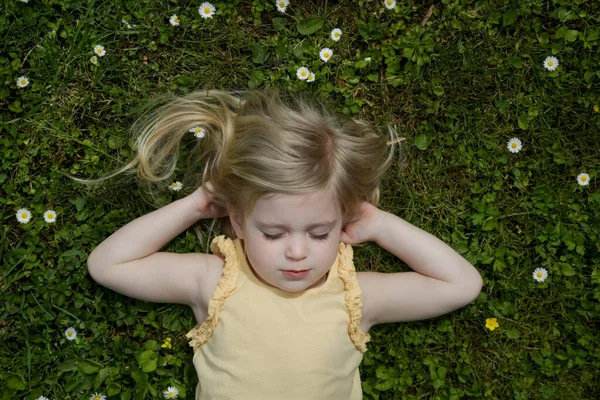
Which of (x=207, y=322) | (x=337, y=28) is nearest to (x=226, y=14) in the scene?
(x=337, y=28)

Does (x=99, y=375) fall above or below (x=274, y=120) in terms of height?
below

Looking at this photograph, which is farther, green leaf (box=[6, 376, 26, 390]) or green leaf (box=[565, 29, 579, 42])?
green leaf (box=[565, 29, 579, 42])

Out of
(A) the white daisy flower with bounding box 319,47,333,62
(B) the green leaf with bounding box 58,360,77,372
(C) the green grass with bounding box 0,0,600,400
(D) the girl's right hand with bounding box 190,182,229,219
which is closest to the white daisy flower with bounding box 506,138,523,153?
(C) the green grass with bounding box 0,0,600,400

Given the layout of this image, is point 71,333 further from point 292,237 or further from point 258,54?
point 258,54

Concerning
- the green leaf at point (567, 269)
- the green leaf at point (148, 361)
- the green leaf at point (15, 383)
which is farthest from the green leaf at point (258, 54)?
the green leaf at point (15, 383)

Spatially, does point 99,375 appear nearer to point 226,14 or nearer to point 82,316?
point 82,316

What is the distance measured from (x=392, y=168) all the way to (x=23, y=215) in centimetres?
196

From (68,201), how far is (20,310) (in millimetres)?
609

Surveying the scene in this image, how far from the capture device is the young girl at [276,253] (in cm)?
297

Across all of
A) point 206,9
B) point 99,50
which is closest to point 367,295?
point 206,9

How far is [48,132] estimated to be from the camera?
380cm

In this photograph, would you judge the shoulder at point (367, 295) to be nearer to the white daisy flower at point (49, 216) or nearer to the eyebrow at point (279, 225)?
the eyebrow at point (279, 225)

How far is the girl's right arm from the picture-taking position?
3354 millimetres

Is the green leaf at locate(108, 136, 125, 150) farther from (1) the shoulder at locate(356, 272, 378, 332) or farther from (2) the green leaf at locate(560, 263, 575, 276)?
(2) the green leaf at locate(560, 263, 575, 276)
